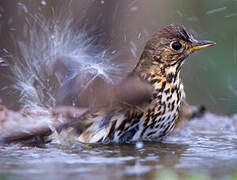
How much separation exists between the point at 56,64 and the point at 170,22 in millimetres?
4066

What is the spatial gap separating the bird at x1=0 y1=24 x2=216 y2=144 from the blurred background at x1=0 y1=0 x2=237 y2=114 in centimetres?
268

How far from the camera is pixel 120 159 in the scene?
2.89 metres

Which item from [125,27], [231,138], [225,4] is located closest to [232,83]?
[225,4]

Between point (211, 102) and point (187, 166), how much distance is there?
5.81m

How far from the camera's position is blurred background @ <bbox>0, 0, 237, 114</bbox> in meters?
7.39

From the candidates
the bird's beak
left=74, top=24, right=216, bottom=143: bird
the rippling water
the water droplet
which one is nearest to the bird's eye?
left=74, top=24, right=216, bottom=143: bird

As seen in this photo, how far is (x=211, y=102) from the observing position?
8328mm

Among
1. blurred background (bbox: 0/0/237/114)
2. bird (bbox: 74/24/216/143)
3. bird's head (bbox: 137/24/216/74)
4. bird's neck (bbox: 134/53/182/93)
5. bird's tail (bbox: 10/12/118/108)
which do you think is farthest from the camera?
blurred background (bbox: 0/0/237/114)

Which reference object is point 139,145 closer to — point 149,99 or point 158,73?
point 149,99

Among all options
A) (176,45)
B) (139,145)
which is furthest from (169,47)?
(139,145)

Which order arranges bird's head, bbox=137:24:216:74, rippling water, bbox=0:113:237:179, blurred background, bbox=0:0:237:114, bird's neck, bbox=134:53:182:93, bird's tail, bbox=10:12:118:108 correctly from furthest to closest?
blurred background, bbox=0:0:237:114, bird's tail, bbox=10:12:118:108, bird's head, bbox=137:24:216:74, bird's neck, bbox=134:53:182:93, rippling water, bbox=0:113:237:179

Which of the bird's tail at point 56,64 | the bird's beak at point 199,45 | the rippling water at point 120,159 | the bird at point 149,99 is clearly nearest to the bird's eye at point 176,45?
the bird at point 149,99

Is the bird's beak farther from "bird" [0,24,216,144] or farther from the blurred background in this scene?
the blurred background

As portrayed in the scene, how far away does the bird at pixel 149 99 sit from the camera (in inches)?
148
